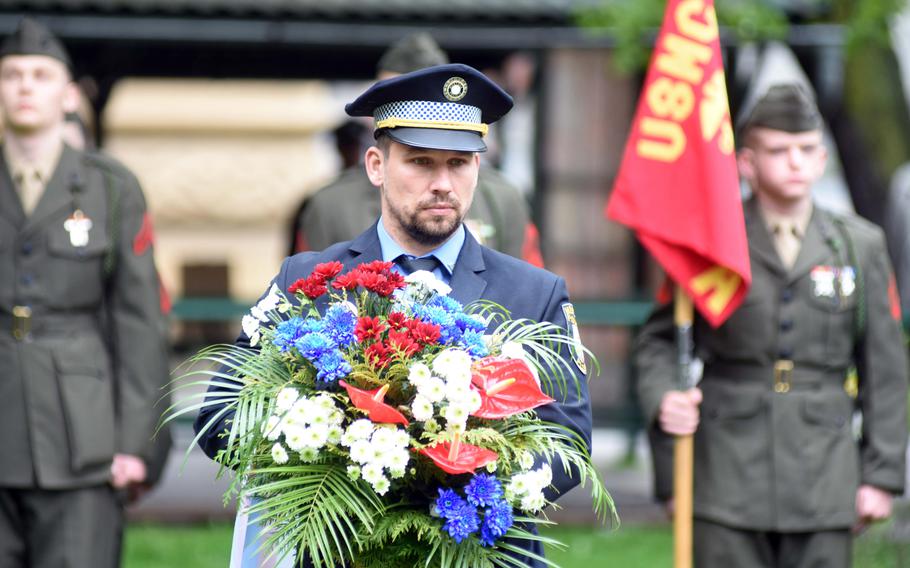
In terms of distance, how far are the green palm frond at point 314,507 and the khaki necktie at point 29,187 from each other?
2962mm

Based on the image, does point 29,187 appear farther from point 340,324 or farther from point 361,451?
point 361,451

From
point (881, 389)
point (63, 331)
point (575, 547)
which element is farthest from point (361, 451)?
point (575, 547)

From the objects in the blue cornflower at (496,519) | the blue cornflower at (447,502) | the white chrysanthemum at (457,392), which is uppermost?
the white chrysanthemum at (457,392)

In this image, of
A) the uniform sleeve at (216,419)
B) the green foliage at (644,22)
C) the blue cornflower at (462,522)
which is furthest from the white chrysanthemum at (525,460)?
the green foliage at (644,22)

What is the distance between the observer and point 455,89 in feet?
12.1

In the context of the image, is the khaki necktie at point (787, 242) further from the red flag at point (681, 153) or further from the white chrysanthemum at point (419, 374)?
the white chrysanthemum at point (419, 374)

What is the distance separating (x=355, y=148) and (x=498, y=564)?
5.95 meters

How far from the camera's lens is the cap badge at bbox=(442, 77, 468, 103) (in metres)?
3.69

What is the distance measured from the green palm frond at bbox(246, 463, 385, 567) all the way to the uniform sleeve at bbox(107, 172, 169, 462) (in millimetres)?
2815

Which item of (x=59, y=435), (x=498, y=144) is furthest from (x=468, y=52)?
(x=59, y=435)

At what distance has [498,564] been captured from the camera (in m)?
3.35

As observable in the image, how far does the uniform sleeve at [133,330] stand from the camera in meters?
5.98

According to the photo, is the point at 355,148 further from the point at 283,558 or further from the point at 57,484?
the point at 283,558

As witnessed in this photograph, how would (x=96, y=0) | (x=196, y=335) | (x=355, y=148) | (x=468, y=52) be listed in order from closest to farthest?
(x=355, y=148), (x=96, y=0), (x=468, y=52), (x=196, y=335)
